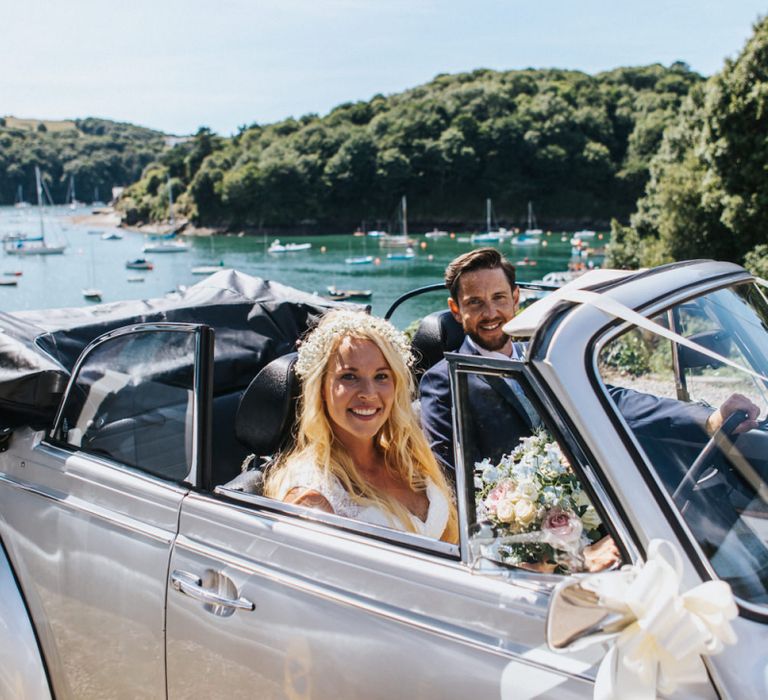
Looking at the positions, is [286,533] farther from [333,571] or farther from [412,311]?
[412,311]

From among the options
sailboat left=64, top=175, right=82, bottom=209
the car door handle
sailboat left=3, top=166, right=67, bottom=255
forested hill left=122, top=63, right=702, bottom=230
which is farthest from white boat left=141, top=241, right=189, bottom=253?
the car door handle

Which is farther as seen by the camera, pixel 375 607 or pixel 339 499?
pixel 339 499

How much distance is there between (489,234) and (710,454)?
346ft

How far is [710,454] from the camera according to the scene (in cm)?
177

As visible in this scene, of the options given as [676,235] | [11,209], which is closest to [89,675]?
[676,235]

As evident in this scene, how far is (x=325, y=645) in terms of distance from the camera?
179cm

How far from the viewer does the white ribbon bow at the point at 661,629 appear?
4.06ft

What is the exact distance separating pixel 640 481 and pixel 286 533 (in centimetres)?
97

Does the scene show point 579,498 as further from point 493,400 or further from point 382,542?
point 382,542

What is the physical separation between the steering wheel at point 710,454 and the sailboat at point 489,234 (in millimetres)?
96524

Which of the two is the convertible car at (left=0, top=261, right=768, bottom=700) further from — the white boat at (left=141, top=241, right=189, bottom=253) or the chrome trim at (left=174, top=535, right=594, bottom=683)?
the white boat at (left=141, top=241, right=189, bottom=253)

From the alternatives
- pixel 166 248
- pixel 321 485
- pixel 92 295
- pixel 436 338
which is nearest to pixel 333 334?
pixel 321 485

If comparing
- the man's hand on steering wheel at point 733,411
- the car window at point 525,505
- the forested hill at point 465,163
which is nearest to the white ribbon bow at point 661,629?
the car window at point 525,505

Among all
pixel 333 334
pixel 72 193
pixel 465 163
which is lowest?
pixel 333 334
